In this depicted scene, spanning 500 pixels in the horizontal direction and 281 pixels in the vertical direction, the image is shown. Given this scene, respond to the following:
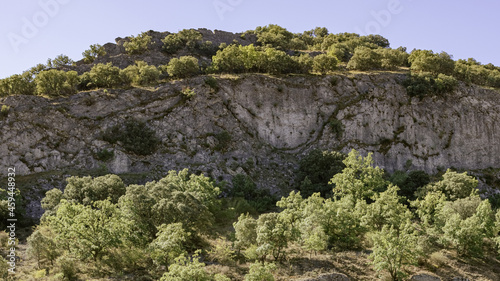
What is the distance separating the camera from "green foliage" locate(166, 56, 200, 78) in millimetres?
59656

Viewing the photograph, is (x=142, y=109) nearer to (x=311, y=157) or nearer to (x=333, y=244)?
(x=311, y=157)

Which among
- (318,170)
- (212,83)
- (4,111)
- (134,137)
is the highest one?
(212,83)

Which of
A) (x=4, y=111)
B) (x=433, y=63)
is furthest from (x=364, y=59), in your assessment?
(x=4, y=111)

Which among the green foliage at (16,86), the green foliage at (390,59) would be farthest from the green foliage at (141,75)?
the green foliage at (390,59)

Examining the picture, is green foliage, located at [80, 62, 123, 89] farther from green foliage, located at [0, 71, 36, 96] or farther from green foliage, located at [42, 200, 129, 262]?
green foliage, located at [42, 200, 129, 262]

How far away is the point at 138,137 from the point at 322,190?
22.7 meters

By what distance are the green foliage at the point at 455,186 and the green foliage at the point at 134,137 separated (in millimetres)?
31766

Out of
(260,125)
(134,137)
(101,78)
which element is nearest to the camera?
(134,137)

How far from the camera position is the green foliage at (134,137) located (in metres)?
49.8

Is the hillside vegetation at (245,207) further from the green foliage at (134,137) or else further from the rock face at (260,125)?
the rock face at (260,125)

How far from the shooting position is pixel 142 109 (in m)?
53.7

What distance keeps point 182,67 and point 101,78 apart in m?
11.2

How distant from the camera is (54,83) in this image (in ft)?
173

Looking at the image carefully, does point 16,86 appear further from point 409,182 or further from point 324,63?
point 409,182
